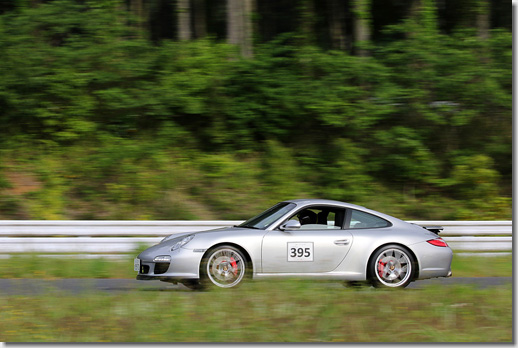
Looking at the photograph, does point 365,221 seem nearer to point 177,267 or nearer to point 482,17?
point 177,267

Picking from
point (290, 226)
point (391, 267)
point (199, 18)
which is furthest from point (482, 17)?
point (290, 226)

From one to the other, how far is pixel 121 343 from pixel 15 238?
601 centimetres

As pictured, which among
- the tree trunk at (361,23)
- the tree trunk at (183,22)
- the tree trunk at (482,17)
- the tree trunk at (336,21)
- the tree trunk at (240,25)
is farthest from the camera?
the tree trunk at (336,21)

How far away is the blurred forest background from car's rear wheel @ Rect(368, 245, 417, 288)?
6712mm

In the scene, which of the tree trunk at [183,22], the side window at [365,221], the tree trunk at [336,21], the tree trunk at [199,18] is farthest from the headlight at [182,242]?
the tree trunk at [199,18]

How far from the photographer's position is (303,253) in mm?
8094

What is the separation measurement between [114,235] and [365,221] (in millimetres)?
4676

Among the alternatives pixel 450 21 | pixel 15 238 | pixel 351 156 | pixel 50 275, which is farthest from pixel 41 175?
pixel 450 21

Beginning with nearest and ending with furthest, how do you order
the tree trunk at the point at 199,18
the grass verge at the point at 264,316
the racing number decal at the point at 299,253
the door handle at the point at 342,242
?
the grass verge at the point at 264,316, the racing number decal at the point at 299,253, the door handle at the point at 342,242, the tree trunk at the point at 199,18

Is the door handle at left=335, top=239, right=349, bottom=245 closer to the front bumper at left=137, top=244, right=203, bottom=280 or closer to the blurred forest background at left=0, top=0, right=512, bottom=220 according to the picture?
the front bumper at left=137, top=244, right=203, bottom=280

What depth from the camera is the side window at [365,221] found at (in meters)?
8.55

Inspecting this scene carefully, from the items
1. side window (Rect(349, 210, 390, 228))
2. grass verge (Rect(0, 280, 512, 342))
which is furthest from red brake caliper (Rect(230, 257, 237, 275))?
side window (Rect(349, 210, 390, 228))

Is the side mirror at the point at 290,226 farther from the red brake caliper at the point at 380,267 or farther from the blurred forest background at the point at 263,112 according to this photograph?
the blurred forest background at the point at 263,112

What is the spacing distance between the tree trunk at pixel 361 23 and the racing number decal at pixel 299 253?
10.5 meters
